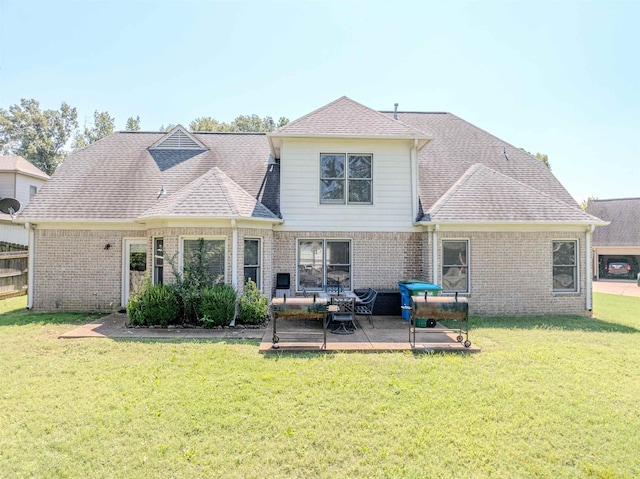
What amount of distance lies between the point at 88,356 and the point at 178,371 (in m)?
2.26

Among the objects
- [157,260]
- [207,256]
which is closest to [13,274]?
[157,260]

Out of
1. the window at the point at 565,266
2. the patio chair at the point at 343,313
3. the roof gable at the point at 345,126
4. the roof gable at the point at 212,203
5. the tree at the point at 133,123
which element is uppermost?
the tree at the point at 133,123

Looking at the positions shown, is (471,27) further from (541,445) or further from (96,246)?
(96,246)

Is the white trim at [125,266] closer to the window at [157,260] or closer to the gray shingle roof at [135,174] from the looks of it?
the gray shingle roof at [135,174]

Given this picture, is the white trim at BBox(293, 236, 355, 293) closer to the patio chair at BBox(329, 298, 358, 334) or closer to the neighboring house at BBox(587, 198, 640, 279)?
the patio chair at BBox(329, 298, 358, 334)

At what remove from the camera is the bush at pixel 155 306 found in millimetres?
8727

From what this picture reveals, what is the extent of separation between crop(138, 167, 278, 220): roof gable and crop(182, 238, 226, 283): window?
0.83 m

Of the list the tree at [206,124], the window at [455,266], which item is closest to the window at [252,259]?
the window at [455,266]

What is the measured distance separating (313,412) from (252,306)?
16.3ft

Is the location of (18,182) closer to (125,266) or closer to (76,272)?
(76,272)

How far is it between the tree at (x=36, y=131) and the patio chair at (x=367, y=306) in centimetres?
4801

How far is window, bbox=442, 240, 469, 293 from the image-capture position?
10773mm

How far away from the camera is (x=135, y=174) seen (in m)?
12.7

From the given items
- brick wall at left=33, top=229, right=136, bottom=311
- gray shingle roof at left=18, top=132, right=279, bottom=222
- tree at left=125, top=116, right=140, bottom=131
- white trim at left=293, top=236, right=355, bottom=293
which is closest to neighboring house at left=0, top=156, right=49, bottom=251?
gray shingle roof at left=18, top=132, right=279, bottom=222
